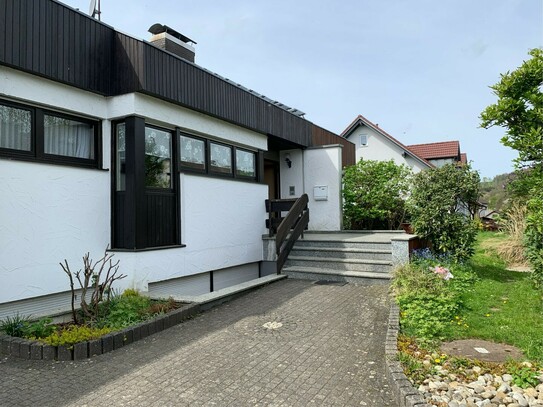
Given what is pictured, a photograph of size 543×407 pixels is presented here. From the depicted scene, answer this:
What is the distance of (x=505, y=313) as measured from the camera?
4973 mm

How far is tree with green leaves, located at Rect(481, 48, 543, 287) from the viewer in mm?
5836

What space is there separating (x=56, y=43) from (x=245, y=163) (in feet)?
16.2

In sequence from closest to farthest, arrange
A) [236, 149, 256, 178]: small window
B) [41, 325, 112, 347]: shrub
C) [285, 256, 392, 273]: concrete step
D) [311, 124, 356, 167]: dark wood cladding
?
[41, 325, 112, 347]: shrub < [285, 256, 392, 273]: concrete step < [236, 149, 256, 178]: small window < [311, 124, 356, 167]: dark wood cladding

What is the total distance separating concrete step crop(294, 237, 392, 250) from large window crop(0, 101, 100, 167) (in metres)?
5.00

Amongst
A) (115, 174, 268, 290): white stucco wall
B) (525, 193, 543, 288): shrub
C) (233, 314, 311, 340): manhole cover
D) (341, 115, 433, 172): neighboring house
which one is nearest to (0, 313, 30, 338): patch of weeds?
(115, 174, 268, 290): white stucco wall

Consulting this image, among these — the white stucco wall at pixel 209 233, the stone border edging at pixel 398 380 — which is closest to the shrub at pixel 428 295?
the stone border edging at pixel 398 380

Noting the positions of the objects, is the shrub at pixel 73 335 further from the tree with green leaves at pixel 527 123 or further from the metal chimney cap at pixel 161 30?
the metal chimney cap at pixel 161 30

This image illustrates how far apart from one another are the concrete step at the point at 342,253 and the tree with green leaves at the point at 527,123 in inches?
107

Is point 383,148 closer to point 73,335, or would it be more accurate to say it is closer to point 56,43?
point 56,43

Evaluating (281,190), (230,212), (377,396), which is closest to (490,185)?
(281,190)

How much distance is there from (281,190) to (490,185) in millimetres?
50212

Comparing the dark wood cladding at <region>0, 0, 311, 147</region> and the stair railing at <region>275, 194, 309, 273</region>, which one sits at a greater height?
the dark wood cladding at <region>0, 0, 311, 147</region>

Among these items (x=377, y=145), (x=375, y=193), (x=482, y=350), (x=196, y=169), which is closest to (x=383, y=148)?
(x=377, y=145)

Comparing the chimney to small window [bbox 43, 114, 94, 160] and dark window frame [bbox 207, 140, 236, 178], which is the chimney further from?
small window [bbox 43, 114, 94, 160]
